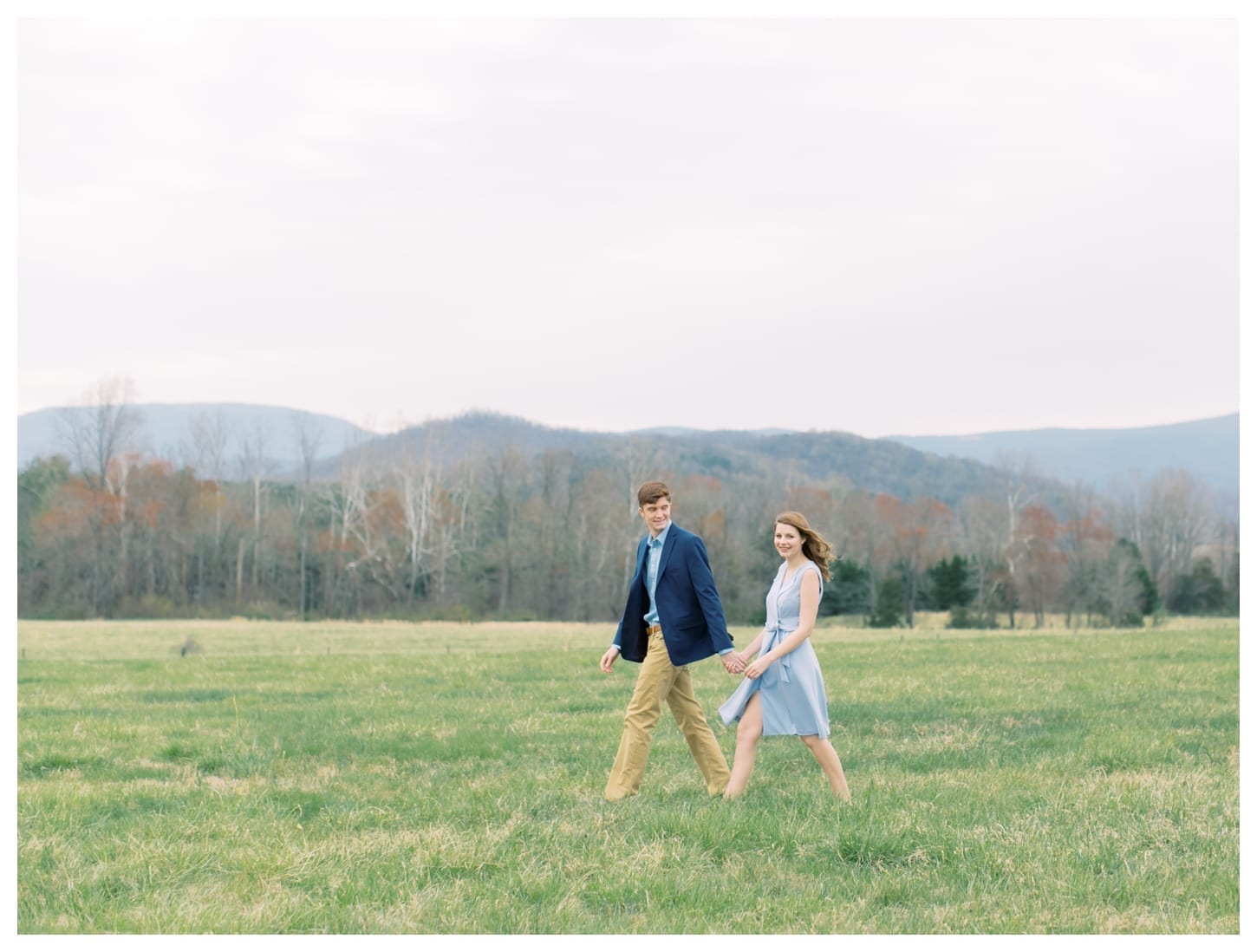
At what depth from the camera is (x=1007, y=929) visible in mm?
5777

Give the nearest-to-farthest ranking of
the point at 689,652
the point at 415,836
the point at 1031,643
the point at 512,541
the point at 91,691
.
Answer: the point at 415,836
the point at 689,652
the point at 91,691
the point at 1031,643
the point at 512,541

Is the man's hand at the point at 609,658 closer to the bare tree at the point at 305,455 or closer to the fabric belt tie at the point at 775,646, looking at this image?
the fabric belt tie at the point at 775,646

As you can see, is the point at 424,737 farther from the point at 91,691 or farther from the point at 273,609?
the point at 273,609

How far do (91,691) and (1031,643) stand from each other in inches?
763

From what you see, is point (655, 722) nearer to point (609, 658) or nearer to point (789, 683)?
point (609, 658)

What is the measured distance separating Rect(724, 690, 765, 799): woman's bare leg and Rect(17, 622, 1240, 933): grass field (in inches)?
8.4

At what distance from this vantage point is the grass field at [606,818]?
239 inches

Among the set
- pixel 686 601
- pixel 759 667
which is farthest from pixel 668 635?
pixel 759 667

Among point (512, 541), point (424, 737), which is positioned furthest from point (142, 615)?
point (424, 737)

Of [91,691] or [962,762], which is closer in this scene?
A: [962,762]

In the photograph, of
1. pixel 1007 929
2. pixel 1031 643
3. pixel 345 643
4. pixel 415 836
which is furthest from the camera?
pixel 345 643

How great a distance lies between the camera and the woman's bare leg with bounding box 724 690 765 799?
8.91 meters

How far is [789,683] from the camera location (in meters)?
8.85

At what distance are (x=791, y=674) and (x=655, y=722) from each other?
1214 mm
